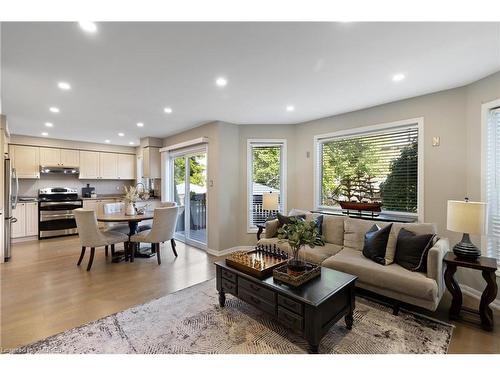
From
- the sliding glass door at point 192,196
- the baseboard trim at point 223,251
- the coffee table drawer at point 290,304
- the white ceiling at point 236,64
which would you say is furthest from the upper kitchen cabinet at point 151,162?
the coffee table drawer at point 290,304

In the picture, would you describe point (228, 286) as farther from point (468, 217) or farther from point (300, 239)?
point (468, 217)

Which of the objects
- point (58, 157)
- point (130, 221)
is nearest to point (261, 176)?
point (130, 221)

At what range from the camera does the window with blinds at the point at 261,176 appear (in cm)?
471

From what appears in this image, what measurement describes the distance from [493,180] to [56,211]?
8.16 meters

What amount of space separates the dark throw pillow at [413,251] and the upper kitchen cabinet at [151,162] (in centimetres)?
Answer: 547

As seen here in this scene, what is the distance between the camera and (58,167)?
5992mm

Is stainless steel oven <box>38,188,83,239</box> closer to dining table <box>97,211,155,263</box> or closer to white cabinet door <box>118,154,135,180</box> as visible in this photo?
white cabinet door <box>118,154,135,180</box>

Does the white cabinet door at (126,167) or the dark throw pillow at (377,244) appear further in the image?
the white cabinet door at (126,167)

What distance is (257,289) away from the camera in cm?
209

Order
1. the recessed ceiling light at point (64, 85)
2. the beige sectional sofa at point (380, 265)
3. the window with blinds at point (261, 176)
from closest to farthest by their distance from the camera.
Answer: the beige sectional sofa at point (380, 265)
the recessed ceiling light at point (64, 85)
the window with blinds at point (261, 176)

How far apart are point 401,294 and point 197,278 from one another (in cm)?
249

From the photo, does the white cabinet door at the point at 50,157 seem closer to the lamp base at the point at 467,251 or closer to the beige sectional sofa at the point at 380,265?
the beige sectional sofa at the point at 380,265

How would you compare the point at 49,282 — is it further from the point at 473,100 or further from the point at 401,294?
the point at 473,100
